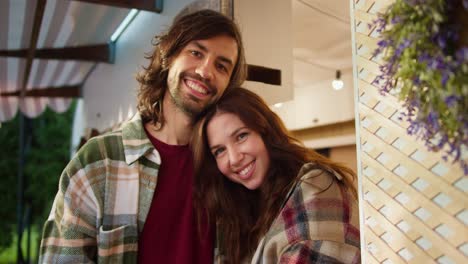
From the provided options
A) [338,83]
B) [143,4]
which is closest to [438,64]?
[143,4]

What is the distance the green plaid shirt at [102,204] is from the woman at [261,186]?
0.21m

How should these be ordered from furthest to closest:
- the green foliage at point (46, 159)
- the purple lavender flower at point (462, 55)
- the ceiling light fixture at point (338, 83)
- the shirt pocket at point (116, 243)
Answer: the green foliage at point (46, 159) → the ceiling light fixture at point (338, 83) → the shirt pocket at point (116, 243) → the purple lavender flower at point (462, 55)

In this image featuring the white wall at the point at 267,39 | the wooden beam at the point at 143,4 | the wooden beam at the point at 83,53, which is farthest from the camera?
the wooden beam at the point at 83,53

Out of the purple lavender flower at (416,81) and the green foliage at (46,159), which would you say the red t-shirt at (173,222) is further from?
the green foliage at (46,159)

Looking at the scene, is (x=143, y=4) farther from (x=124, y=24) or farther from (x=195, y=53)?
(x=195, y=53)

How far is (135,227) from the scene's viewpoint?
57.5 inches

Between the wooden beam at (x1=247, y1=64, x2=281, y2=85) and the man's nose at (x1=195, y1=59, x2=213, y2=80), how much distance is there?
480mm

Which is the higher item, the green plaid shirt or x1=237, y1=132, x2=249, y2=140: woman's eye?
x1=237, y1=132, x2=249, y2=140: woman's eye

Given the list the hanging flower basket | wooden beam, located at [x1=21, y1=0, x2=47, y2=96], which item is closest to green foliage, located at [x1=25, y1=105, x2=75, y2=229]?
wooden beam, located at [x1=21, y1=0, x2=47, y2=96]

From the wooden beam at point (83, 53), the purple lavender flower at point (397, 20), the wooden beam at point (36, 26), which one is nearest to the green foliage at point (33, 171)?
the wooden beam at point (83, 53)

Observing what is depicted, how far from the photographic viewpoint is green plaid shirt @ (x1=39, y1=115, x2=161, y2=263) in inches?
55.9

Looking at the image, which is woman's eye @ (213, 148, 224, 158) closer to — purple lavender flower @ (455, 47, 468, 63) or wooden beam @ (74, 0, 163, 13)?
purple lavender flower @ (455, 47, 468, 63)

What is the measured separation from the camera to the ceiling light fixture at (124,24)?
3.78 metres

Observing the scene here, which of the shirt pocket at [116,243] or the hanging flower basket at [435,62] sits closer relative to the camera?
the hanging flower basket at [435,62]
